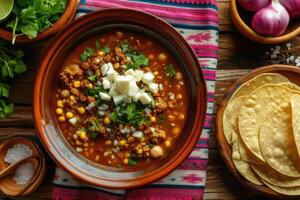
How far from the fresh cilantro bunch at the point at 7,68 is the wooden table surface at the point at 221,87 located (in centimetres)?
8

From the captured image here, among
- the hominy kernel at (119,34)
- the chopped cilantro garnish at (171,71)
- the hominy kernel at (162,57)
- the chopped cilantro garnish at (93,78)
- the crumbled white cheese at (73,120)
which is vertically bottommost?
the crumbled white cheese at (73,120)

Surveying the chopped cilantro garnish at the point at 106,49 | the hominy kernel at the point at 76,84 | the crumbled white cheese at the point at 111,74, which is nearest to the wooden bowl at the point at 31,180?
the hominy kernel at the point at 76,84

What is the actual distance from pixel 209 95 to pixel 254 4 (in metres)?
0.73

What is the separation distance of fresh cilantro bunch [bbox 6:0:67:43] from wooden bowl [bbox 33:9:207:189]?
135 mm

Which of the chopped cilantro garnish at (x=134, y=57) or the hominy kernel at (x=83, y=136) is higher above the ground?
the chopped cilantro garnish at (x=134, y=57)

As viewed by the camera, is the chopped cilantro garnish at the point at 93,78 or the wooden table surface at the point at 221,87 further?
the wooden table surface at the point at 221,87

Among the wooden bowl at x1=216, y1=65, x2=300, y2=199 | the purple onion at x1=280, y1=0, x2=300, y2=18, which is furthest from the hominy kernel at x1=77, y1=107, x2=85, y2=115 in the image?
the purple onion at x1=280, y1=0, x2=300, y2=18

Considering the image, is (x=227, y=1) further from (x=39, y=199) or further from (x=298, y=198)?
(x=39, y=199)

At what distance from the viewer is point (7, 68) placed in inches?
128

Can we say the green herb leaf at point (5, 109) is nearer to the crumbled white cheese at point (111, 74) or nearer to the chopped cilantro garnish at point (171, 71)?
the crumbled white cheese at point (111, 74)

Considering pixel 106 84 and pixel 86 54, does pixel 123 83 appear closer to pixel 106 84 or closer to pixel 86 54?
pixel 106 84

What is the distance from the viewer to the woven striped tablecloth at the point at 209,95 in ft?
11.0

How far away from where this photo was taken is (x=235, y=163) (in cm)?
331

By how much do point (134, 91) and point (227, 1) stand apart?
1059 mm
